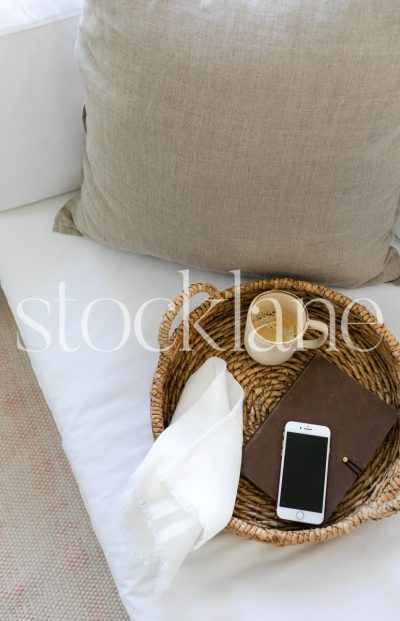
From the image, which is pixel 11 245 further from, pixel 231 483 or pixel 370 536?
pixel 370 536

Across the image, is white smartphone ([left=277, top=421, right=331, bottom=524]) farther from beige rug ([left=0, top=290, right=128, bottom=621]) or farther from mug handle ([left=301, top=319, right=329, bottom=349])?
beige rug ([left=0, top=290, right=128, bottom=621])

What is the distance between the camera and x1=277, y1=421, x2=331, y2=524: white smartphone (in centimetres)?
79

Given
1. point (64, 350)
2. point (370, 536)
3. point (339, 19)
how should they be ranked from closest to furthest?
point (339, 19) → point (370, 536) → point (64, 350)

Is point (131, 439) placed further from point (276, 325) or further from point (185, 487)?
point (276, 325)

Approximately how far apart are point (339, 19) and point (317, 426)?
51 centimetres

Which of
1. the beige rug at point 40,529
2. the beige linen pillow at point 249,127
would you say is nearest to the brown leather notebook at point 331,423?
the beige linen pillow at point 249,127

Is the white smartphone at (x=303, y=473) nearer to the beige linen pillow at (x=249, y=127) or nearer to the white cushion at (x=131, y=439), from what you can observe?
the white cushion at (x=131, y=439)

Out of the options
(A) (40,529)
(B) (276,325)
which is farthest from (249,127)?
(A) (40,529)

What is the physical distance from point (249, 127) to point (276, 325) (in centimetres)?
28

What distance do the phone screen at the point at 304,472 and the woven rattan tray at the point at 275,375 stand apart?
1.4 inches

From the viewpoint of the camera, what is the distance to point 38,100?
86 cm

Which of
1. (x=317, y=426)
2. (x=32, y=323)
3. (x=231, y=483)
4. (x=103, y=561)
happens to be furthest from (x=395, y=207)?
(x=103, y=561)

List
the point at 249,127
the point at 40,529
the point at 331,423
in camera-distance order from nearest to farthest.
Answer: the point at 249,127 < the point at 331,423 < the point at 40,529

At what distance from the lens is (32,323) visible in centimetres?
93
